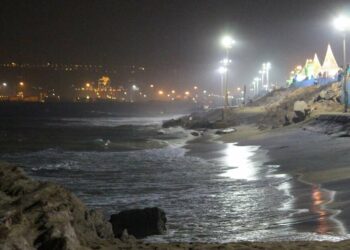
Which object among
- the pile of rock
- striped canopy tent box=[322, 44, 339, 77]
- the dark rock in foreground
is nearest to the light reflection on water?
the pile of rock

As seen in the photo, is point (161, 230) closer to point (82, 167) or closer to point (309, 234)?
point (309, 234)

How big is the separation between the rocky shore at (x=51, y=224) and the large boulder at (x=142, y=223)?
71.2 inches

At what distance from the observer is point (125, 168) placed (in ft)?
73.3

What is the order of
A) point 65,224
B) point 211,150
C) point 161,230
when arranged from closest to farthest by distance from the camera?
point 65,224 < point 161,230 < point 211,150

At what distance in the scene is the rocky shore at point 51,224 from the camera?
599cm

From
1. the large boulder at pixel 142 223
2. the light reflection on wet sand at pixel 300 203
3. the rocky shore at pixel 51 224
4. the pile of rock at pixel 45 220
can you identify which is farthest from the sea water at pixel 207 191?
the pile of rock at pixel 45 220

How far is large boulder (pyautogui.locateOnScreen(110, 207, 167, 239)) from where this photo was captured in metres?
9.84

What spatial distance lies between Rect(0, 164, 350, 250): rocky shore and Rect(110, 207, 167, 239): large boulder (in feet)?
5.93

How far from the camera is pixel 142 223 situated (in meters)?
9.97

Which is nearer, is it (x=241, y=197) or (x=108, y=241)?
(x=108, y=241)

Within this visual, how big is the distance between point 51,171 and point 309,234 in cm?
1531

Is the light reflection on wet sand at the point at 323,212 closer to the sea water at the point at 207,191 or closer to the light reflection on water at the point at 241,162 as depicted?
the sea water at the point at 207,191

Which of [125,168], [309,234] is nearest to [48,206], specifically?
[309,234]

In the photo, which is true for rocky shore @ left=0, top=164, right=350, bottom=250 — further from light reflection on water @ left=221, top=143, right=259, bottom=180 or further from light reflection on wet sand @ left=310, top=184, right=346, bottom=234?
light reflection on water @ left=221, top=143, right=259, bottom=180
